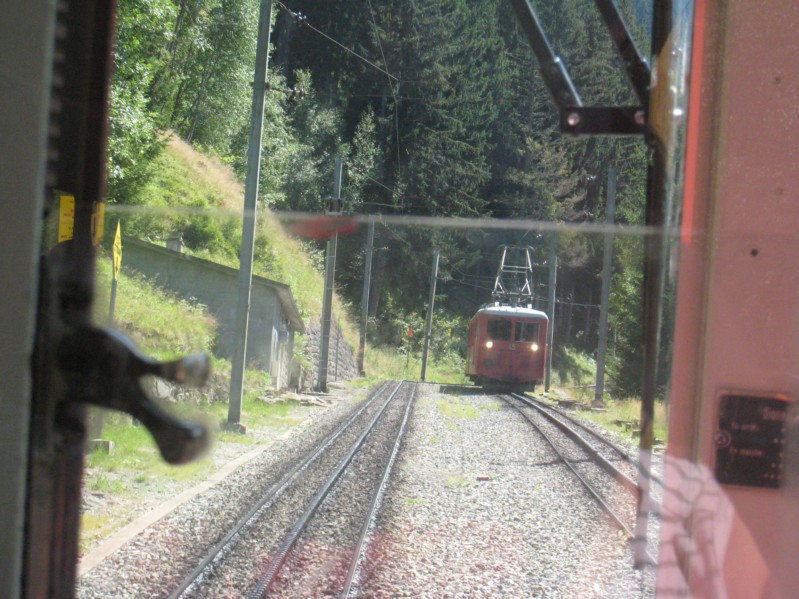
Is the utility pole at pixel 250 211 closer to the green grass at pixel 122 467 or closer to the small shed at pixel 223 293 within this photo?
the small shed at pixel 223 293

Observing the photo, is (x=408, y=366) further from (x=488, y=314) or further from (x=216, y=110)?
(x=216, y=110)

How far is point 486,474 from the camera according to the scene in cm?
810

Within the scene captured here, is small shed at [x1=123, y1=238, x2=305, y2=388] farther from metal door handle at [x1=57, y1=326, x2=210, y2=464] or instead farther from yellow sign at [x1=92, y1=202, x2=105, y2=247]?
metal door handle at [x1=57, y1=326, x2=210, y2=464]

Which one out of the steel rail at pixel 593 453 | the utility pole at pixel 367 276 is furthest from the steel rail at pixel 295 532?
the utility pole at pixel 367 276

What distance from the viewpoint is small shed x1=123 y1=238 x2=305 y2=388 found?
12321 mm

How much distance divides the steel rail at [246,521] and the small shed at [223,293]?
10.6ft

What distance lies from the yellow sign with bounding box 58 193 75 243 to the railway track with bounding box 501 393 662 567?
3086mm

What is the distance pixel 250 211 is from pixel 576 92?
9496 mm

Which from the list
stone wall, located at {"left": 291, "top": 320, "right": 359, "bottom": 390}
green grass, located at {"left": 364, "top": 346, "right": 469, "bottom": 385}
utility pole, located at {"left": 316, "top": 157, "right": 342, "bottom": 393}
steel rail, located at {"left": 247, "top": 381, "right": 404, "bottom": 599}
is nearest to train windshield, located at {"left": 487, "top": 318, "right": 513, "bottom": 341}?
green grass, located at {"left": 364, "top": 346, "right": 469, "bottom": 385}

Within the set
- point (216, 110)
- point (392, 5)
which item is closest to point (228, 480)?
point (392, 5)

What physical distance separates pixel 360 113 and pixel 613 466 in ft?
16.9

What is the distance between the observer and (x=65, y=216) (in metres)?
1.07

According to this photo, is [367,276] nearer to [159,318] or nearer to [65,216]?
[159,318]

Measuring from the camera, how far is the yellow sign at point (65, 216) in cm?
105
